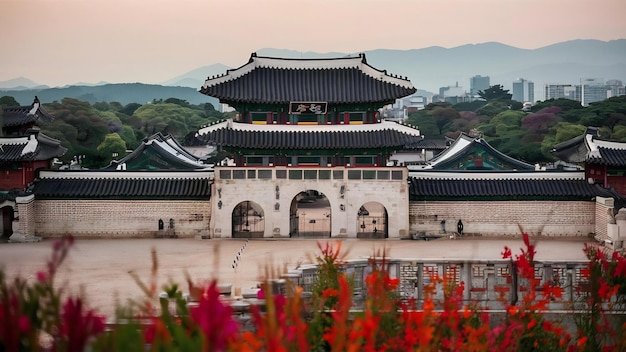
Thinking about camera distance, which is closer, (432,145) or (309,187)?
(309,187)

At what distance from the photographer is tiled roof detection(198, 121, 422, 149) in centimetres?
3834

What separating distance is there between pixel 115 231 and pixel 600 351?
1051 inches

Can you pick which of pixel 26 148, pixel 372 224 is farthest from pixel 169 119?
pixel 26 148

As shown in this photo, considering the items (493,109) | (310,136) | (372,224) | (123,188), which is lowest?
(372,224)

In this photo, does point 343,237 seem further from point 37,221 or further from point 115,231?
point 37,221

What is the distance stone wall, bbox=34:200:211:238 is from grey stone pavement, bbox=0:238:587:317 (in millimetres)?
833

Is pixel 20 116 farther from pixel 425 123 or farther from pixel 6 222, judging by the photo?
pixel 425 123

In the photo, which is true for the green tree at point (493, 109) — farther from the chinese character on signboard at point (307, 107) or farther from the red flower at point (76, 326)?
the red flower at point (76, 326)

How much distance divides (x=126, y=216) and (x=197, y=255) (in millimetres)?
6109

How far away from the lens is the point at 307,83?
1585 inches

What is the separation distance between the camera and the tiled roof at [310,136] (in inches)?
1510

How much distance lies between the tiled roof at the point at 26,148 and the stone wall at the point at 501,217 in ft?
54.0

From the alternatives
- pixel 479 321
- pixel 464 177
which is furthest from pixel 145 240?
pixel 479 321

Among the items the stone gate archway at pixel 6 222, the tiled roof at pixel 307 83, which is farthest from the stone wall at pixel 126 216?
the tiled roof at pixel 307 83
